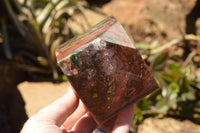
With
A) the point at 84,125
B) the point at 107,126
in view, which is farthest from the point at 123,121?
the point at 84,125

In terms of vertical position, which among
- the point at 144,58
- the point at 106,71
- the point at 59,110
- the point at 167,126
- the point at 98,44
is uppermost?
the point at 98,44

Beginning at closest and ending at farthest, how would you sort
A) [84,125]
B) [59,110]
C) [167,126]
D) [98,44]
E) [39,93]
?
1. [98,44]
2. [59,110]
3. [84,125]
4. [167,126]
5. [39,93]

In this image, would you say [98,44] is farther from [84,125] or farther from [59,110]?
[84,125]

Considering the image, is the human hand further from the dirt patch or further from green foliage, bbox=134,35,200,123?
the dirt patch

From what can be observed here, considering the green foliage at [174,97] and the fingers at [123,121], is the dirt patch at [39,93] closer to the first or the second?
the green foliage at [174,97]

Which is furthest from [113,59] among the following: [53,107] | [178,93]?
[178,93]

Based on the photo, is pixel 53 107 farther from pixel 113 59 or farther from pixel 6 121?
pixel 6 121

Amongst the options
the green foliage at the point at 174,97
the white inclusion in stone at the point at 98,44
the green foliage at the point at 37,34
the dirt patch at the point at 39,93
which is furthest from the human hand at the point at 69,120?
the green foliage at the point at 37,34
